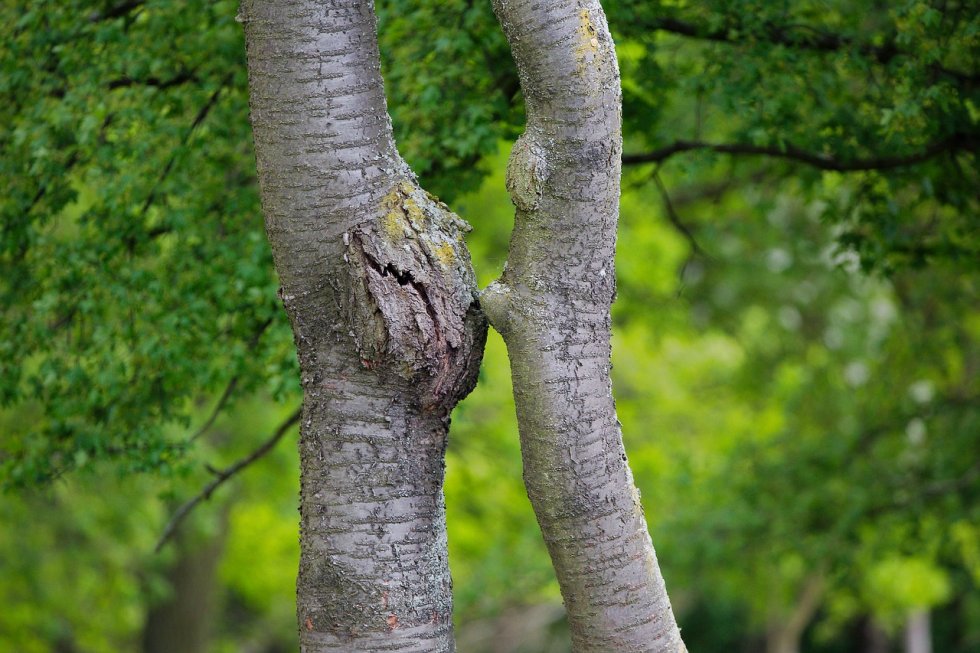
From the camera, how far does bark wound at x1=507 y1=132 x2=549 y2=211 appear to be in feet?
8.50

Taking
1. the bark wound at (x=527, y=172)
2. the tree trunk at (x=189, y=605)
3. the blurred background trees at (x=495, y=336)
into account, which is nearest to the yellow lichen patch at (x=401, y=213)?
the bark wound at (x=527, y=172)

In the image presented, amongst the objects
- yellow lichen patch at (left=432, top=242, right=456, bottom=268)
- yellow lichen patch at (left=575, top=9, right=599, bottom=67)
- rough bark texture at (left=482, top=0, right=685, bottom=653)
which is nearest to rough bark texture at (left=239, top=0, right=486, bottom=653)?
yellow lichen patch at (left=432, top=242, right=456, bottom=268)

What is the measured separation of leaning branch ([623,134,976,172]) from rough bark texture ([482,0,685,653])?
2487 millimetres

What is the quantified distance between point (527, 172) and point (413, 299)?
42 cm

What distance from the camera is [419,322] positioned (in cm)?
262

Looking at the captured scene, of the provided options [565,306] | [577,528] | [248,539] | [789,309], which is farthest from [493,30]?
[789,309]

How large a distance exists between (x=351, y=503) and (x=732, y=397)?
14051 millimetres

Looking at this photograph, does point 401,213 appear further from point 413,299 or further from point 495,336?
point 495,336

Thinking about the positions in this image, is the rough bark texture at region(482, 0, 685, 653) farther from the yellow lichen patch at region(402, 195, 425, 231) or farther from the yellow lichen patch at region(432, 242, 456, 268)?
the yellow lichen patch at region(402, 195, 425, 231)

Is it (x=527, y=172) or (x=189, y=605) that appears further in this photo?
(x=189, y=605)

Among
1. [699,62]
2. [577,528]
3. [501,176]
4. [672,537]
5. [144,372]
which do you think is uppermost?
[699,62]

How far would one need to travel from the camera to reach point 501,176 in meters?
12.0

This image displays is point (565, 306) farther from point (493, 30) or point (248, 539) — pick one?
point (248, 539)

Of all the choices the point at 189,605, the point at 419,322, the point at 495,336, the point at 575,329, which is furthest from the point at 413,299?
the point at 189,605
